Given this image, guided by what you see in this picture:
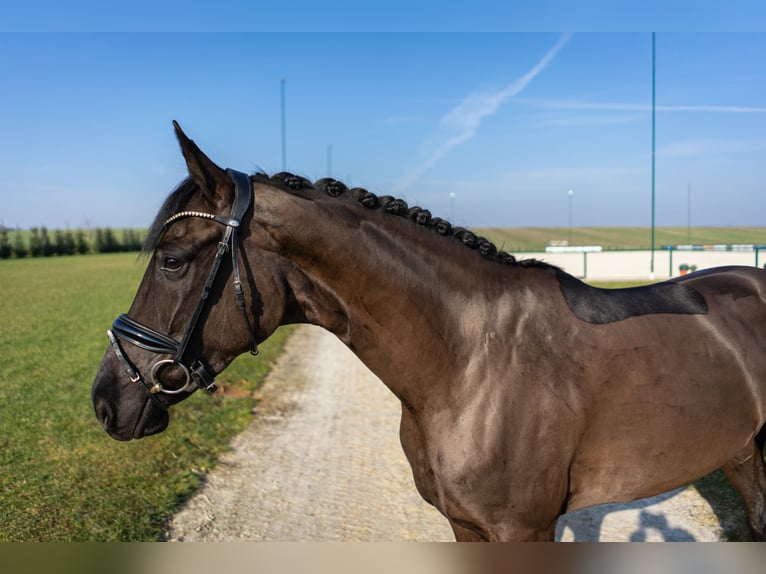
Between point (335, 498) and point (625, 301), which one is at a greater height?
point (625, 301)

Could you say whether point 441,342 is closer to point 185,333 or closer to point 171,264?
point 185,333

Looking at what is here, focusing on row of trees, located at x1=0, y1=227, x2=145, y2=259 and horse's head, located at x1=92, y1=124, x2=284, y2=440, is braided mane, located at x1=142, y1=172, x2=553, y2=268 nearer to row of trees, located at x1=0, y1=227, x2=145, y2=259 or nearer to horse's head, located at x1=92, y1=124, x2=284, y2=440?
horse's head, located at x1=92, y1=124, x2=284, y2=440

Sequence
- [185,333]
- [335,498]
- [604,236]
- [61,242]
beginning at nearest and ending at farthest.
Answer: [185,333] → [335,498] → [61,242] → [604,236]

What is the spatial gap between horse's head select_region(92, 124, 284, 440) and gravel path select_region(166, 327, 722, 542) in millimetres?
2620

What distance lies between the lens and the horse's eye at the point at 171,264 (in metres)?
1.92

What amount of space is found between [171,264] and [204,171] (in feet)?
1.24

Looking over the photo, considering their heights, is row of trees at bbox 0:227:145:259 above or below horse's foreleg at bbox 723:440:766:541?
above

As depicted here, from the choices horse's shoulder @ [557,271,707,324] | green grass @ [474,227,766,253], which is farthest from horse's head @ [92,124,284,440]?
green grass @ [474,227,766,253]

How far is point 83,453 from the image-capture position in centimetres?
540

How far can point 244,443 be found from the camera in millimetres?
6324

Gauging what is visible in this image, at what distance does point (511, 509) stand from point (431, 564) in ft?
4.00

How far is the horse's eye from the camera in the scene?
1.92 m

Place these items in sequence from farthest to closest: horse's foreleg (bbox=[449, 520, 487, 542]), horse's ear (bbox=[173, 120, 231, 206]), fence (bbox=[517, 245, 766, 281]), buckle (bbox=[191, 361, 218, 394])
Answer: fence (bbox=[517, 245, 766, 281]) → horse's foreleg (bbox=[449, 520, 487, 542]) → buckle (bbox=[191, 361, 218, 394]) → horse's ear (bbox=[173, 120, 231, 206])

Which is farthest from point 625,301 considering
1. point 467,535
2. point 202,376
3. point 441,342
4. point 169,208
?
point 169,208
